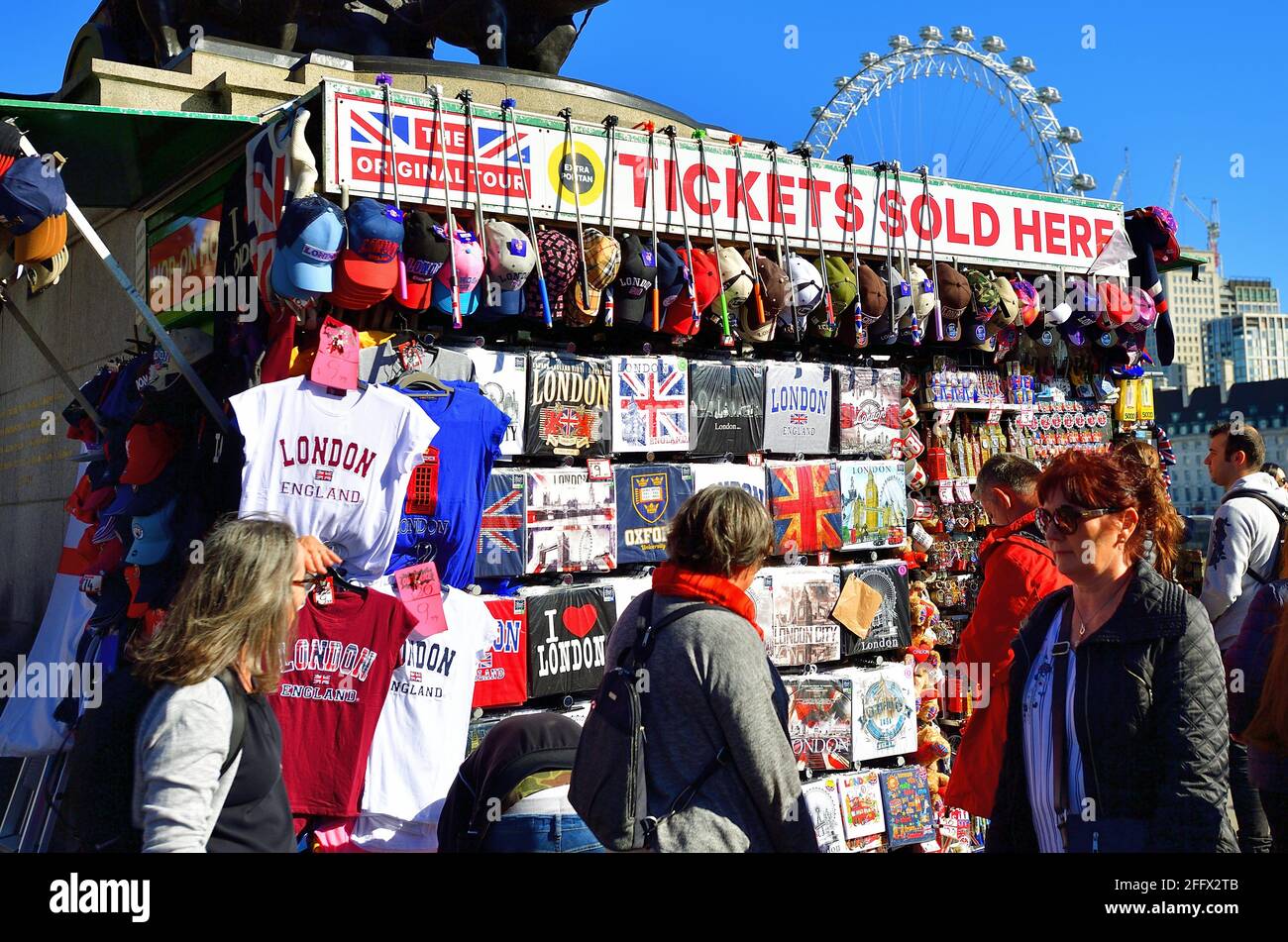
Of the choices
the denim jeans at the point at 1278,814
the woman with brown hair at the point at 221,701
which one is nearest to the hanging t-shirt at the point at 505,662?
the woman with brown hair at the point at 221,701

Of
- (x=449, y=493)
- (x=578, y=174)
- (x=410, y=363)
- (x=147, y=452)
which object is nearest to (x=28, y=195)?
(x=147, y=452)

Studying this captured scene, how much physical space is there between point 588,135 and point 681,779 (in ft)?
11.3

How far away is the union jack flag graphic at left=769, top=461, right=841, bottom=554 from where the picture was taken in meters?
6.29

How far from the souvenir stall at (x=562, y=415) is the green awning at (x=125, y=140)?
0.34 metres

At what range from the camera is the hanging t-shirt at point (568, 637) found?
17.4ft

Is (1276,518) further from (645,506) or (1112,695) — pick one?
(1112,695)

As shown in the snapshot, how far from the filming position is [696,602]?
3184 millimetres

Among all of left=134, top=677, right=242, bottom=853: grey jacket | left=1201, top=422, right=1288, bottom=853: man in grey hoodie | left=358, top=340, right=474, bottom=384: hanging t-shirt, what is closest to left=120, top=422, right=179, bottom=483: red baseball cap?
left=358, top=340, right=474, bottom=384: hanging t-shirt

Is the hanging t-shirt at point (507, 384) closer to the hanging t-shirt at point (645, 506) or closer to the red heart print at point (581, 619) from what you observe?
the hanging t-shirt at point (645, 506)

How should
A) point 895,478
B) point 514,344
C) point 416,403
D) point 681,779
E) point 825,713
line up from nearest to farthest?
point 681,779, point 416,403, point 514,344, point 825,713, point 895,478

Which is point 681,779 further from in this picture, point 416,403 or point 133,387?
point 133,387

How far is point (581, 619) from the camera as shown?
5.45 m
